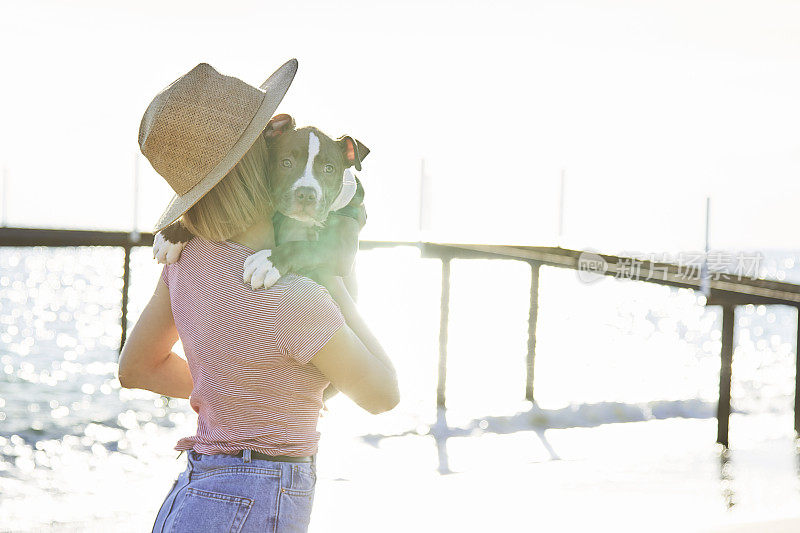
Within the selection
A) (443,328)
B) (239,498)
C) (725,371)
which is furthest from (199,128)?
(443,328)

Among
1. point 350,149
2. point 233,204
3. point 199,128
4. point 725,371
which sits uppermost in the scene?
point 350,149

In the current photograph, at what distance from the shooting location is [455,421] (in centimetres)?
575

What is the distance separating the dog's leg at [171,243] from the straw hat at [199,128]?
0.45 ft

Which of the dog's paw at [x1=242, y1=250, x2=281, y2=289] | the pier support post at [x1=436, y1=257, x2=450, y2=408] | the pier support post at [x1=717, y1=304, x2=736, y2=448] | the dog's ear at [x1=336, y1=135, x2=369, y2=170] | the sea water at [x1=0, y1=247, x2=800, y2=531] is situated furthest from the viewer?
the pier support post at [x1=436, y1=257, x2=450, y2=408]

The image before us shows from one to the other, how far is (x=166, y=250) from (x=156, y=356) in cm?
18

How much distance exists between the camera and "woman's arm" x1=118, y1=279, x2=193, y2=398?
141 cm

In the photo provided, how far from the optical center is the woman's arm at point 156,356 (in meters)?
1.41

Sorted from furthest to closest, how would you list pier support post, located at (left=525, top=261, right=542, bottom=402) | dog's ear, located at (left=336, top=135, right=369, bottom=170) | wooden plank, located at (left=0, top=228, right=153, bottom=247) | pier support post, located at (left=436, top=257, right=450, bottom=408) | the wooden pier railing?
pier support post, located at (left=525, top=261, right=542, bottom=402), pier support post, located at (left=436, top=257, right=450, bottom=408), wooden plank, located at (left=0, top=228, right=153, bottom=247), the wooden pier railing, dog's ear, located at (left=336, top=135, right=369, bottom=170)

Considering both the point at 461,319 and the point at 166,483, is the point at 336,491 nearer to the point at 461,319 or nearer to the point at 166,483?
the point at 166,483

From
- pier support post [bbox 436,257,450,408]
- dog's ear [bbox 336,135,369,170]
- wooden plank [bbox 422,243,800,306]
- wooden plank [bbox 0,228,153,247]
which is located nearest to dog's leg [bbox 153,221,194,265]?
dog's ear [bbox 336,135,369,170]

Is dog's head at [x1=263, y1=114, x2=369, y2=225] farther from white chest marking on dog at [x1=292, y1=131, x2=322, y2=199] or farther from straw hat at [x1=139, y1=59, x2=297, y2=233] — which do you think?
straw hat at [x1=139, y1=59, x2=297, y2=233]

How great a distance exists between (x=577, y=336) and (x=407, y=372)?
9318 mm

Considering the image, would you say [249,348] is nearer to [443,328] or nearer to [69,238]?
[69,238]

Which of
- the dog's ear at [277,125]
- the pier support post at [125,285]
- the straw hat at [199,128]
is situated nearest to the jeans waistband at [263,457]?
the straw hat at [199,128]
